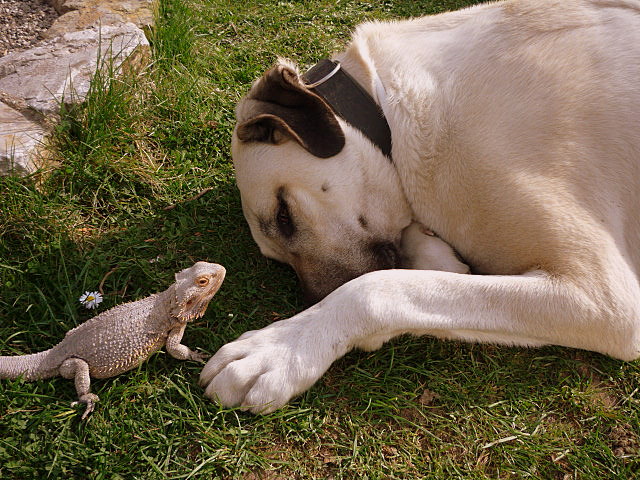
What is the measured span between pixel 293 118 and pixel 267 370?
1.20 metres

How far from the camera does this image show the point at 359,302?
7.79ft

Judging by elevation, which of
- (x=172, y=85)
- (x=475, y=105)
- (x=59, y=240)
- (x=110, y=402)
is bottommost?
(x=110, y=402)

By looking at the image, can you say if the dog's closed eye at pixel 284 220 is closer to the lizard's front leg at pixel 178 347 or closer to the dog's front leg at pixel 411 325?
the dog's front leg at pixel 411 325

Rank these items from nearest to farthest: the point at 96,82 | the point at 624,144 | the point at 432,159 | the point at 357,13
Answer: the point at 624,144 → the point at 432,159 → the point at 96,82 → the point at 357,13

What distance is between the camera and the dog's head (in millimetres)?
2756

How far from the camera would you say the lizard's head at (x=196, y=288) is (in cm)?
249

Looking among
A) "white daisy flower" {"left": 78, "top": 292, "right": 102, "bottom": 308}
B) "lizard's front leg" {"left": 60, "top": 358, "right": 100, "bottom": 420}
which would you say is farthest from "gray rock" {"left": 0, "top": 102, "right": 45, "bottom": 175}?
"lizard's front leg" {"left": 60, "top": 358, "right": 100, "bottom": 420}

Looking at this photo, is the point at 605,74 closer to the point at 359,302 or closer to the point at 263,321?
the point at 359,302

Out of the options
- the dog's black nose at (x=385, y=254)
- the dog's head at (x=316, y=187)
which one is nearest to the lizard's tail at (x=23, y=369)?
the dog's head at (x=316, y=187)

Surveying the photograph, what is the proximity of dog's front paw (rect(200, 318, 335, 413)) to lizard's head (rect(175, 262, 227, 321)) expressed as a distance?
9.4 inches

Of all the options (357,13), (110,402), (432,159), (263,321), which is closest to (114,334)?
(110,402)

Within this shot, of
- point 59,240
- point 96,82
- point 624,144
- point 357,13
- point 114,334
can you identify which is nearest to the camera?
point 114,334

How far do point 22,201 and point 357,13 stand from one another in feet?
10.8

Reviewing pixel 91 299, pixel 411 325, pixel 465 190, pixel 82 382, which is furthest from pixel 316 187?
pixel 82 382
